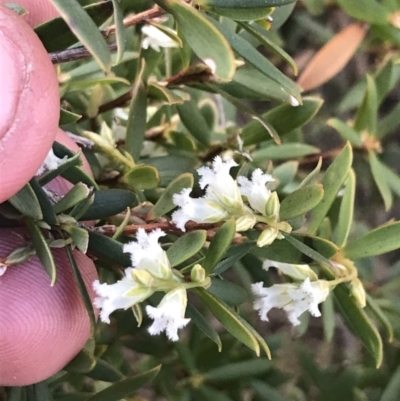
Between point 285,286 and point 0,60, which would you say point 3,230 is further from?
point 285,286

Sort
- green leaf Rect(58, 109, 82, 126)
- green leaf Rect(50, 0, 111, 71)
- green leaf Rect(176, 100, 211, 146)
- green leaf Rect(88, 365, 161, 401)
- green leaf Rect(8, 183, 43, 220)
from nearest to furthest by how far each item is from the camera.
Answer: green leaf Rect(50, 0, 111, 71) < green leaf Rect(8, 183, 43, 220) < green leaf Rect(58, 109, 82, 126) < green leaf Rect(88, 365, 161, 401) < green leaf Rect(176, 100, 211, 146)

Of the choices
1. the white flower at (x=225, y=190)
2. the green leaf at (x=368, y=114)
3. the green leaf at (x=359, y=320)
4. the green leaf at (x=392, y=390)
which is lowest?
the green leaf at (x=392, y=390)

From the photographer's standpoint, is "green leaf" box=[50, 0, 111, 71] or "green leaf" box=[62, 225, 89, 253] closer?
"green leaf" box=[50, 0, 111, 71]

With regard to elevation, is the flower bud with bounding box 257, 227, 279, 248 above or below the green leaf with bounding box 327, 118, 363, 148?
above

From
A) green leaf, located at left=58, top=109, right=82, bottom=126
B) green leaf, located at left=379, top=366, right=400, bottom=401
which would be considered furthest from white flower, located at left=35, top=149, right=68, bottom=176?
green leaf, located at left=379, top=366, right=400, bottom=401

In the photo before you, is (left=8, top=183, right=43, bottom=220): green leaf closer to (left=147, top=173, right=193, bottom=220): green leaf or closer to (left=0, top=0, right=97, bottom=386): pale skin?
(left=0, top=0, right=97, bottom=386): pale skin

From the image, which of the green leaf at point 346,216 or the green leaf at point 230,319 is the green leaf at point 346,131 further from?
the green leaf at point 230,319

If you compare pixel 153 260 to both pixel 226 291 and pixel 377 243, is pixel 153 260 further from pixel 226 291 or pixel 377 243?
pixel 377 243

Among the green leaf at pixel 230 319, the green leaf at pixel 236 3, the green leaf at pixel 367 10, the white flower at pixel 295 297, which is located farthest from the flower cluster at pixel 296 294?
the green leaf at pixel 367 10
